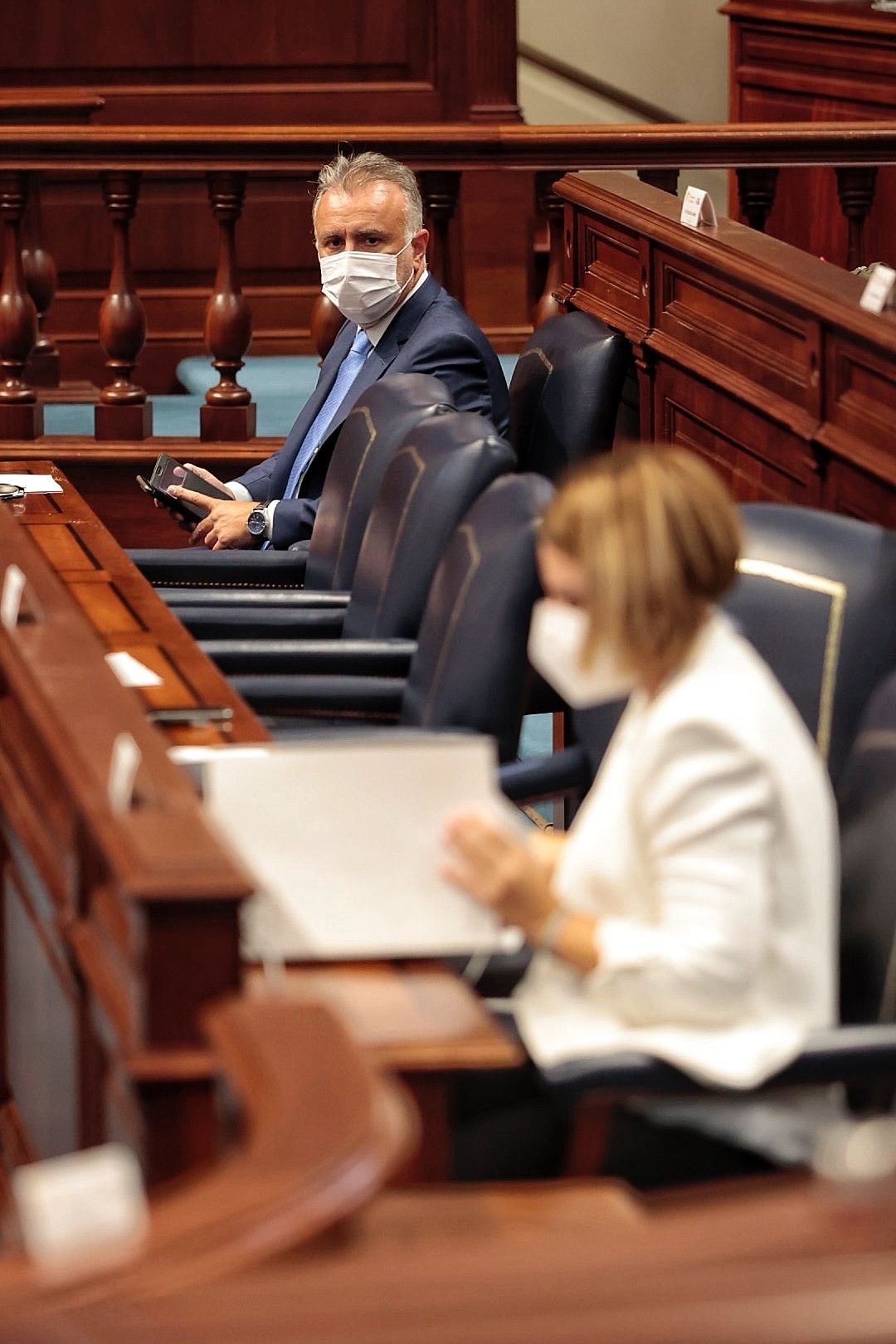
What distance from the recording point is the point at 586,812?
1679 millimetres

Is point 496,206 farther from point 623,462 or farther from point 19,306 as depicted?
point 623,462

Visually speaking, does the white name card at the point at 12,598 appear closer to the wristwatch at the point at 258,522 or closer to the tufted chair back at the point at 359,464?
the tufted chair back at the point at 359,464

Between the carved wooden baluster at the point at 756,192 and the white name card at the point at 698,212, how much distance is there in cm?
116

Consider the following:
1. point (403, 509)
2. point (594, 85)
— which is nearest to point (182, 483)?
point (403, 509)

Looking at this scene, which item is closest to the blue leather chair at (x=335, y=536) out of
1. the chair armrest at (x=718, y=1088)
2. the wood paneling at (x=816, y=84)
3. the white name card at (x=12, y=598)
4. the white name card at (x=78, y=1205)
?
the white name card at (x=12, y=598)

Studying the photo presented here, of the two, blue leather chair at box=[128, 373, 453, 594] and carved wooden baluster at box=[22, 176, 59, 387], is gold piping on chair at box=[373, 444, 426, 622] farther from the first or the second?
carved wooden baluster at box=[22, 176, 59, 387]

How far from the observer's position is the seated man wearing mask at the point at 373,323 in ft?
11.4

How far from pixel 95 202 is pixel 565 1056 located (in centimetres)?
512

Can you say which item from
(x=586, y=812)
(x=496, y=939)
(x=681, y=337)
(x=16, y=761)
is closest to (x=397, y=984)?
(x=496, y=939)

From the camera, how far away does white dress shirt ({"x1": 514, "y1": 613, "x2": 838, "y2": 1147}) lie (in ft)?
5.09

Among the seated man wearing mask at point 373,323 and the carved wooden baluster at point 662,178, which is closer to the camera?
the seated man wearing mask at point 373,323

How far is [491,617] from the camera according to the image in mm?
2369

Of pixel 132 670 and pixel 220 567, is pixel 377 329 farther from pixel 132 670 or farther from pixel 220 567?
→ pixel 132 670

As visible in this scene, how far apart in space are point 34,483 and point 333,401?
621mm
